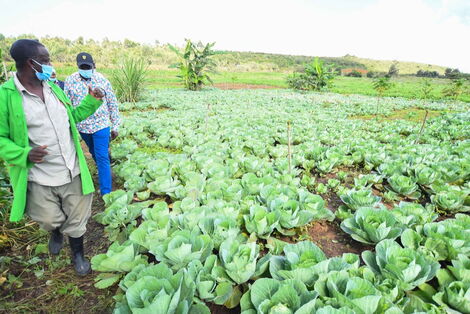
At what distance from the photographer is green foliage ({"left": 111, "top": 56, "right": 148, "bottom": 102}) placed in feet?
35.8

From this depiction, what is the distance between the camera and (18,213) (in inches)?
70.7

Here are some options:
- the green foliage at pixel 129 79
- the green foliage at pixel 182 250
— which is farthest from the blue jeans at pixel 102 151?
the green foliage at pixel 129 79

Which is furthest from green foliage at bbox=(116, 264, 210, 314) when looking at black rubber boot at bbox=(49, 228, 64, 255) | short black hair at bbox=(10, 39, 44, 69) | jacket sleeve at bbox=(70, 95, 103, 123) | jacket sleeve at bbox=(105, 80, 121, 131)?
jacket sleeve at bbox=(105, 80, 121, 131)

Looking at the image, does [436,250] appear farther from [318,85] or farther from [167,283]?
[318,85]

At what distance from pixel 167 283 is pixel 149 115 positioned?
25.3 ft

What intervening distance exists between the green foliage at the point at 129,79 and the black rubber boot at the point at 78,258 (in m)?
10.3

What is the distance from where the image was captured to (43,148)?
1677 mm

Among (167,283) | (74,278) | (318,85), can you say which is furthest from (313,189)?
(318,85)

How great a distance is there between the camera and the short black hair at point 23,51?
165 cm

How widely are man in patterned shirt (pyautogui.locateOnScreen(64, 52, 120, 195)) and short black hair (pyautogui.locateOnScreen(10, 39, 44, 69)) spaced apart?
1.17m

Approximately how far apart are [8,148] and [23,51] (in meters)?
0.66

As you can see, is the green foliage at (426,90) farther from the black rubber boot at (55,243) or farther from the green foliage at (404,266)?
the black rubber boot at (55,243)

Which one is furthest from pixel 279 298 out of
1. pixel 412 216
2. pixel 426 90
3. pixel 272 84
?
pixel 272 84

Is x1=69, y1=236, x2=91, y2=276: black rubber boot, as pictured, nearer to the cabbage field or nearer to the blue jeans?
the cabbage field
